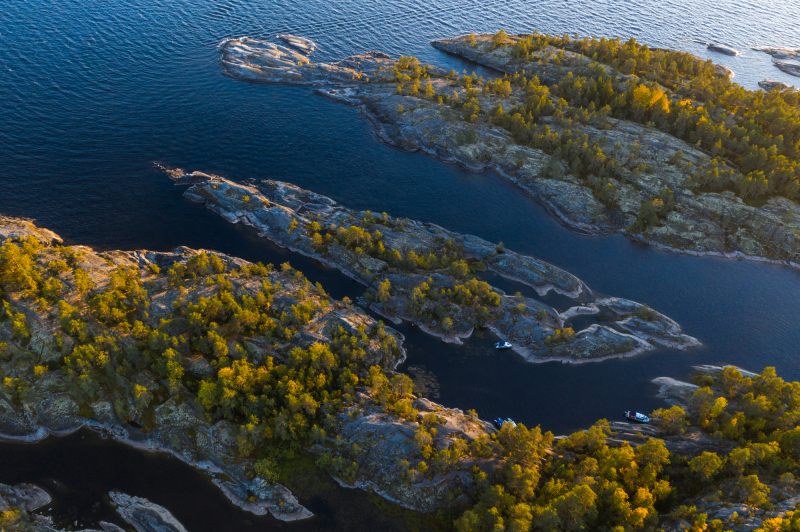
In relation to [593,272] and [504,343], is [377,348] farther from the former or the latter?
[593,272]

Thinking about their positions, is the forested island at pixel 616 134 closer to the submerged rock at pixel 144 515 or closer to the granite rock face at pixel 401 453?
Result: the granite rock face at pixel 401 453

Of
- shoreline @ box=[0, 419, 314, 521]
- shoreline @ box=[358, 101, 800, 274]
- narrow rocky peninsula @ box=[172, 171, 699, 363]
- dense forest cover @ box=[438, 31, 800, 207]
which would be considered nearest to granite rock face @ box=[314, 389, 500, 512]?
shoreline @ box=[0, 419, 314, 521]

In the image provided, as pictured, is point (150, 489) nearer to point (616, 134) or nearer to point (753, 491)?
point (753, 491)

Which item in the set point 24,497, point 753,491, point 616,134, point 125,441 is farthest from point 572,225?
point 24,497

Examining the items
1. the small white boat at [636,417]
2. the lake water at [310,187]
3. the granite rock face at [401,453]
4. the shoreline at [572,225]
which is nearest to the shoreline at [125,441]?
the granite rock face at [401,453]

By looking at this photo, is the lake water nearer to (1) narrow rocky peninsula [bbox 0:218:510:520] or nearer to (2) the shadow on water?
(1) narrow rocky peninsula [bbox 0:218:510:520]
